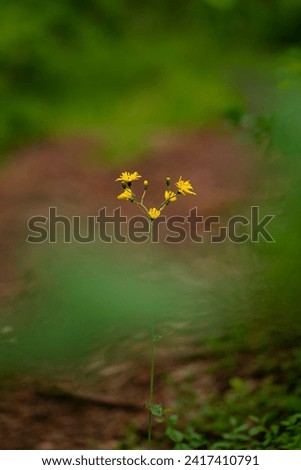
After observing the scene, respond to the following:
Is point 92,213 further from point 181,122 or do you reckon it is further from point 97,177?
point 181,122

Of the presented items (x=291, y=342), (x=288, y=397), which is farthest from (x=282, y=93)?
(x=288, y=397)

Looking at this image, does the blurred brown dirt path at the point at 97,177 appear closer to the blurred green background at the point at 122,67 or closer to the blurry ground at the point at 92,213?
the blurry ground at the point at 92,213

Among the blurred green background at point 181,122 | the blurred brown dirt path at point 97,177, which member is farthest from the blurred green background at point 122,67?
the blurred brown dirt path at point 97,177
